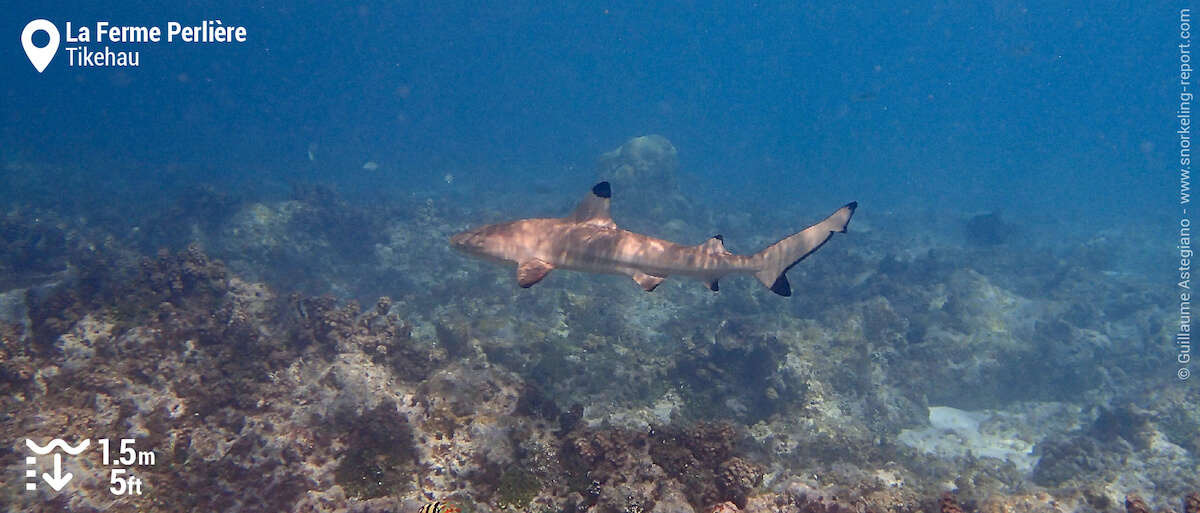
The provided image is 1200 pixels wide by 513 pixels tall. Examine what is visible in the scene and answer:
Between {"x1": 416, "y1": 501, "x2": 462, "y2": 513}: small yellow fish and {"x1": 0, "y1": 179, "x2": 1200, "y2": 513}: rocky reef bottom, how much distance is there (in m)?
0.26

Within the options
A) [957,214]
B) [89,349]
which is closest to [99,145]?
[89,349]

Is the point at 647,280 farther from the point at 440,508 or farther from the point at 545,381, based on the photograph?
the point at 545,381

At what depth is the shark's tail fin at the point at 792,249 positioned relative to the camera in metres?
6.63

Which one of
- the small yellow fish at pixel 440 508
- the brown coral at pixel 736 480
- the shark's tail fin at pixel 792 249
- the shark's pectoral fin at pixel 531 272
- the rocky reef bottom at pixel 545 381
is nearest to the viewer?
the small yellow fish at pixel 440 508

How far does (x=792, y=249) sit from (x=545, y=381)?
6119 mm

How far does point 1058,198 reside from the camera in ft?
209

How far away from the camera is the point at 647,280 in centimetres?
709

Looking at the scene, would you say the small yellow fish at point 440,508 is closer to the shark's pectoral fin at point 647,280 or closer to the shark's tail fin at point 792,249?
the shark's pectoral fin at point 647,280

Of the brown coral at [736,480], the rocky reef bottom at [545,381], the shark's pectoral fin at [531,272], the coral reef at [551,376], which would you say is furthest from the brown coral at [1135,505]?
the shark's pectoral fin at [531,272]

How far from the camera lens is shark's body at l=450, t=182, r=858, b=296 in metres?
7.04

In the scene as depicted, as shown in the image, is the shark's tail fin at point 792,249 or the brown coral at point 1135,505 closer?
the brown coral at point 1135,505

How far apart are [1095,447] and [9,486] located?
19.1 meters

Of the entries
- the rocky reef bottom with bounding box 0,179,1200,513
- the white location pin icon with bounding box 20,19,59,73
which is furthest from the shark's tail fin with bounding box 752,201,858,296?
the white location pin icon with bounding box 20,19,59,73

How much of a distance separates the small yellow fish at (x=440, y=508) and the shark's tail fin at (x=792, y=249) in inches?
188
